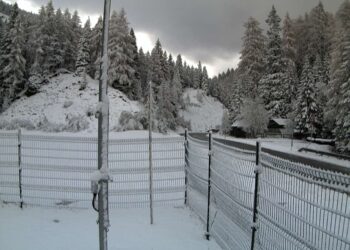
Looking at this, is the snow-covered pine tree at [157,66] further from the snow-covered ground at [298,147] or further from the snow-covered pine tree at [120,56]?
the snow-covered ground at [298,147]

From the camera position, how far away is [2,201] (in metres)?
7.83

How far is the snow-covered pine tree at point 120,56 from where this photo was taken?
4131cm

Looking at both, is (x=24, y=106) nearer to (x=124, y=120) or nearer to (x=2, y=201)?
(x=124, y=120)

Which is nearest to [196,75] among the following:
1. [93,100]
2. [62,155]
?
[93,100]

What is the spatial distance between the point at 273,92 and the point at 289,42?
12151mm

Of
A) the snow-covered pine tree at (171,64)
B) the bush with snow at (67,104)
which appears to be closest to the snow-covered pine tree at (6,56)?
the bush with snow at (67,104)

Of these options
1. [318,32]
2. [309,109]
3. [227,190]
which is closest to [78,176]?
[227,190]

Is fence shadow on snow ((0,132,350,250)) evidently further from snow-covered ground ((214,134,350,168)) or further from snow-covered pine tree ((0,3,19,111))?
snow-covered pine tree ((0,3,19,111))

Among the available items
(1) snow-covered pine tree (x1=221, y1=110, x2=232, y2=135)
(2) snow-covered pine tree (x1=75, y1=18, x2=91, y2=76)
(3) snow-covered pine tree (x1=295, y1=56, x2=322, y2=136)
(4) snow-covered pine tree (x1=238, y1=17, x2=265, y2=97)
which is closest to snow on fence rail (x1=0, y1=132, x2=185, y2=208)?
(3) snow-covered pine tree (x1=295, y1=56, x2=322, y2=136)

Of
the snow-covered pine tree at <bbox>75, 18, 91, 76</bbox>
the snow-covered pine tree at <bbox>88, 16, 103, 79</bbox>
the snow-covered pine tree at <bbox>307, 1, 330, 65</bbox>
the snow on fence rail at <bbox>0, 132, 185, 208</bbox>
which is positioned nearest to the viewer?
the snow on fence rail at <bbox>0, 132, 185, 208</bbox>

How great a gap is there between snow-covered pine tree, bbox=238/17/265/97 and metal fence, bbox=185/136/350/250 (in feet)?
150

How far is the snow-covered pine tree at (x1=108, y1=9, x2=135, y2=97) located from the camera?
41.3 m

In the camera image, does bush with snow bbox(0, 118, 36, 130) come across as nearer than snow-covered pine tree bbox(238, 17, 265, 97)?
Yes

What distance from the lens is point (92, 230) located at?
6.31m
